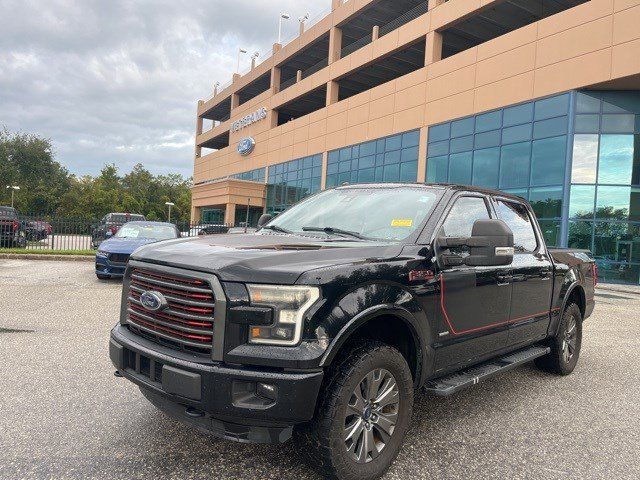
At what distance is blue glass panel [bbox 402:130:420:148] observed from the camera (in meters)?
24.9

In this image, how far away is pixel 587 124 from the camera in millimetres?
17750

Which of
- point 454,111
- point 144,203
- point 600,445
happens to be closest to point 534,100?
point 454,111

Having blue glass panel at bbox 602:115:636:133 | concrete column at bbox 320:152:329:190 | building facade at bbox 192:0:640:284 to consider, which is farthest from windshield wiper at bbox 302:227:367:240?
concrete column at bbox 320:152:329:190

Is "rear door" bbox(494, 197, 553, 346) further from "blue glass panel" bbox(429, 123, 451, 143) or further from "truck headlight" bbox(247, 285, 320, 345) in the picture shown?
"blue glass panel" bbox(429, 123, 451, 143)

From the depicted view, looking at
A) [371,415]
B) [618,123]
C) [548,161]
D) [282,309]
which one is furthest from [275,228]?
[618,123]

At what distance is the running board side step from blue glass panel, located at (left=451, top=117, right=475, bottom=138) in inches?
754

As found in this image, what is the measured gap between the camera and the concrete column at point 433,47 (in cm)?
2406

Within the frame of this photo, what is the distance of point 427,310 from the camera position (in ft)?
10.0

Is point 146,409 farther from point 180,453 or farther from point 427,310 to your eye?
point 427,310

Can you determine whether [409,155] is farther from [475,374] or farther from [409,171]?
[475,374]

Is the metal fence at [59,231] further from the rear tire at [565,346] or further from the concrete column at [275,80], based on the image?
the concrete column at [275,80]

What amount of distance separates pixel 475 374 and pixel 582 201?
1698 centimetres

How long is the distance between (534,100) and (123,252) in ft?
55.4

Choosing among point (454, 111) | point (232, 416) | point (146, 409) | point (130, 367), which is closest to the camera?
point (232, 416)
